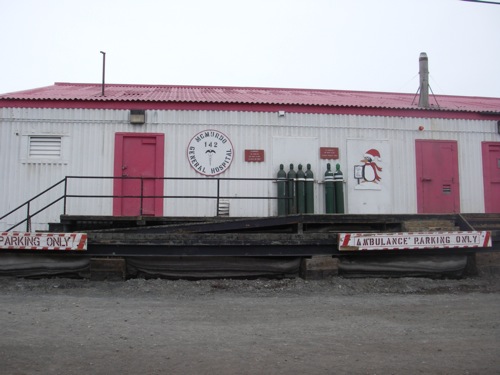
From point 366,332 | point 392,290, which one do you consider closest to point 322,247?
point 392,290

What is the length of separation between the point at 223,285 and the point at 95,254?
2597 mm

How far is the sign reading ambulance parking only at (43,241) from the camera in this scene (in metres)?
8.58

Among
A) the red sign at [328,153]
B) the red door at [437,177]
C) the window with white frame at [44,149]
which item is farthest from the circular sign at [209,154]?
the red door at [437,177]

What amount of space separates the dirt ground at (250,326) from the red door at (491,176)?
403 cm

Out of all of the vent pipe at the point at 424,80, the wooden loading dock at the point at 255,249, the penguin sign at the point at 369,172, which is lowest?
the wooden loading dock at the point at 255,249

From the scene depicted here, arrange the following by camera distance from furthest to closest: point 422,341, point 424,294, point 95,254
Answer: point 95,254, point 424,294, point 422,341

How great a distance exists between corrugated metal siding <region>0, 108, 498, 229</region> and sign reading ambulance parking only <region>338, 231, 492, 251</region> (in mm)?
2802

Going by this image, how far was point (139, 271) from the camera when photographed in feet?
29.6

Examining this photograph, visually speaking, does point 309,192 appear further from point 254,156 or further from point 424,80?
point 424,80

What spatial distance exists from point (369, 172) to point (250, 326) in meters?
7.08

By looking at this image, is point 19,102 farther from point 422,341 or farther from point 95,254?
point 422,341

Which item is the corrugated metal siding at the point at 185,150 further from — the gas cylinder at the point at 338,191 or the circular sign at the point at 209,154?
the gas cylinder at the point at 338,191

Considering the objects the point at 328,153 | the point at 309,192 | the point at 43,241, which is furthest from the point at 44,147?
the point at 328,153

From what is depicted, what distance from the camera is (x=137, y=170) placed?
11.2 m
